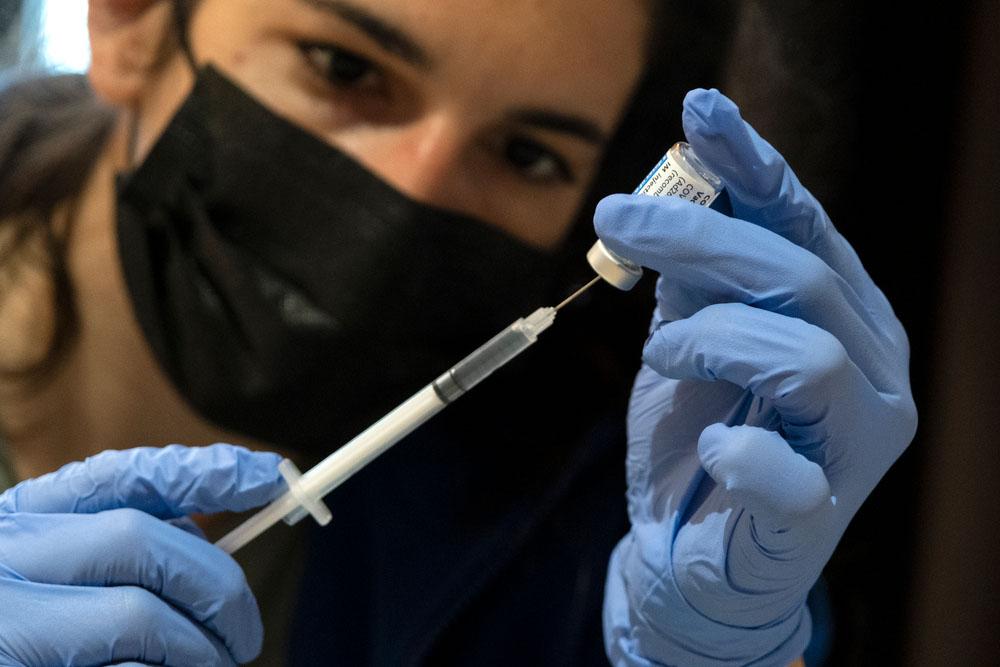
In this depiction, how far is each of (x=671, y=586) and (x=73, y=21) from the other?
1038mm

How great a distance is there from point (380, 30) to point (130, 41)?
1.12 feet

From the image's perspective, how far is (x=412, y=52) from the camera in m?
1.14

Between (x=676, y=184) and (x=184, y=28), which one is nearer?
(x=676, y=184)

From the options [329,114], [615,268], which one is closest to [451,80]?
[329,114]

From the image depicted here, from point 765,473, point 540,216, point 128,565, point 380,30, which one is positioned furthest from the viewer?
point 540,216

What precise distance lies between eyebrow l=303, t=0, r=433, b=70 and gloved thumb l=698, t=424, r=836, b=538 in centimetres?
63

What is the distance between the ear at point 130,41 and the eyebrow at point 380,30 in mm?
209

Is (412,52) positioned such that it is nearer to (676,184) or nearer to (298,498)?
(676,184)

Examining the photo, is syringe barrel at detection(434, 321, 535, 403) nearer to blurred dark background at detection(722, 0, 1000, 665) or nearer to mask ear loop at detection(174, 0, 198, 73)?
blurred dark background at detection(722, 0, 1000, 665)

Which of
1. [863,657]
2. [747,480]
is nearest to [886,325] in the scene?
[747,480]

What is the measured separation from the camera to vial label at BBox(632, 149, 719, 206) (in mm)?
871

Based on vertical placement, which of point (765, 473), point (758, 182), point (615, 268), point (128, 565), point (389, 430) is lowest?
point (128, 565)

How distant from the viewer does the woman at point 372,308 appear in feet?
3.45

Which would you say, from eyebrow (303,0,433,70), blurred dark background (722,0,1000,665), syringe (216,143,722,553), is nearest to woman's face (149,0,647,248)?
eyebrow (303,0,433,70)
